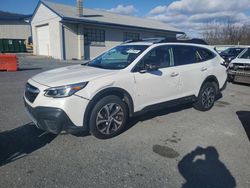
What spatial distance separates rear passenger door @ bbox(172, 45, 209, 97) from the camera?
5.33m

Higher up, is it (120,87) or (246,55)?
(246,55)

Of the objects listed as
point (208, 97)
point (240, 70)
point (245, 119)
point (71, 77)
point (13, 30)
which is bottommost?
point (245, 119)

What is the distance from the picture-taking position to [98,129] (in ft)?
13.4

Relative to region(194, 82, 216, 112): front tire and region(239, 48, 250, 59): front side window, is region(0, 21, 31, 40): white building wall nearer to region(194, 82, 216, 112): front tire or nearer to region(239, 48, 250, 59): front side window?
region(239, 48, 250, 59): front side window

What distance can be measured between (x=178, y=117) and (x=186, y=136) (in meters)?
1.13

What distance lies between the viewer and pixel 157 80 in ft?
15.7

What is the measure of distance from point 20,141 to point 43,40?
69.4 ft

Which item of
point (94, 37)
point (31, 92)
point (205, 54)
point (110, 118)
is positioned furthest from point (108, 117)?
point (94, 37)

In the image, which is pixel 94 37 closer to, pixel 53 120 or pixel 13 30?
pixel 53 120

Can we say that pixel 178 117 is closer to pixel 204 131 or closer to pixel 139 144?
pixel 204 131

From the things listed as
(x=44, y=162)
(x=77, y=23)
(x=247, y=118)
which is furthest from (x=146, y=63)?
(x=77, y=23)

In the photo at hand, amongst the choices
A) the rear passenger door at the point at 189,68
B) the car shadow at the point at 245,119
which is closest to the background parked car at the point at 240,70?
the car shadow at the point at 245,119

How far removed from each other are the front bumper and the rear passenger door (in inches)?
109

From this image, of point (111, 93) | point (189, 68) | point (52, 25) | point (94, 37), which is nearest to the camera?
point (111, 93)
